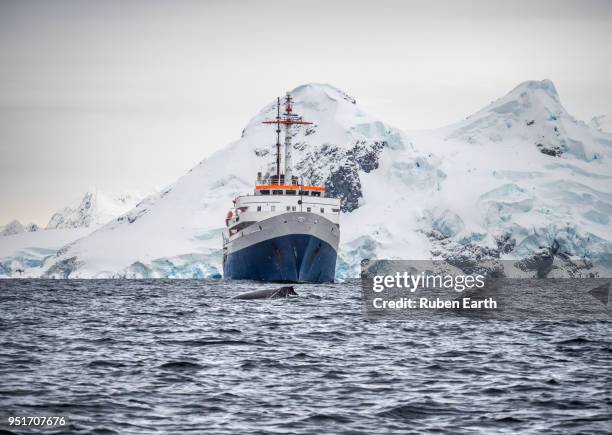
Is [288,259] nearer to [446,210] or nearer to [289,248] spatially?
[289,248]

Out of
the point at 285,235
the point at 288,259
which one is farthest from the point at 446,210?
the point at 285,235

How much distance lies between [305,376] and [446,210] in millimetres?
146919

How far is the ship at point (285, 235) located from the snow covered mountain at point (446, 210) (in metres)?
48.9

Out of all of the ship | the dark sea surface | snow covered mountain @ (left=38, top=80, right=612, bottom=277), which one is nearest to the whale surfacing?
the dark sea surface

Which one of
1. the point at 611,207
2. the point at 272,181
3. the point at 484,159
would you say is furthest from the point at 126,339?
the point at 484,159

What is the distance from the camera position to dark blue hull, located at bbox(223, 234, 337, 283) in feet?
269

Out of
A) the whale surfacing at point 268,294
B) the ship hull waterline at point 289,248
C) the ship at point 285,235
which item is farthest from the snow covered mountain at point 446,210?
the whale surfacing at point 268,294

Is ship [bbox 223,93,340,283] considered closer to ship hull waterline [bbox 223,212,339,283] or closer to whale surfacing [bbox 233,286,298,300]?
ship hull waterline [bbox 223,212,339,283]

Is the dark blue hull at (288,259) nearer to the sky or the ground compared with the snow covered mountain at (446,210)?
nearer to the ground

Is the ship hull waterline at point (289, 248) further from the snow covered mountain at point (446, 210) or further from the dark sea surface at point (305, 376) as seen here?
the snow covered mountain at point (446, 210)

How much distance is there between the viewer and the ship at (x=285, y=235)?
8194cm

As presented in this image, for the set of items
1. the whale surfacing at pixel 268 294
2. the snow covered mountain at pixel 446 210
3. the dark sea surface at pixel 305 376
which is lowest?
the dark sea surface at pixel 305 376

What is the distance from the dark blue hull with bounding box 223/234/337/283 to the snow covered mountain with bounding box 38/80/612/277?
52.2m

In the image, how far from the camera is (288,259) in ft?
270
